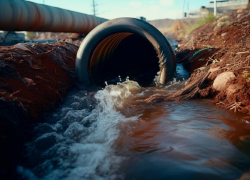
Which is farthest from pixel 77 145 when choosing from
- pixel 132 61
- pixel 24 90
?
pixel 132 61

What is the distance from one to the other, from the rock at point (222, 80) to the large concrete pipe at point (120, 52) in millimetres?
1373

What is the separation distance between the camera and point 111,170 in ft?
7.54

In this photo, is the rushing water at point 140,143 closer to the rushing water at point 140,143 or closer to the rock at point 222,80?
the rushing water at point 140,143

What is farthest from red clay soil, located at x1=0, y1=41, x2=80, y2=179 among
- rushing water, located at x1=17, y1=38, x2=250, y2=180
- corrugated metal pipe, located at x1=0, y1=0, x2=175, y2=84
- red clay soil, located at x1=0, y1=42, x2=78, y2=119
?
corrugated metal pipe, located at x1=0, y1=0, x2=175, y2=84

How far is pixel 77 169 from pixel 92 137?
725 mm

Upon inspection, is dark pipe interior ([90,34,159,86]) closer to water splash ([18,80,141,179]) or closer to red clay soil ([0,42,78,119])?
red clay soil ([0,42,78,119])

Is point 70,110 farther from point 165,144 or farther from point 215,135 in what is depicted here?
point 215,135

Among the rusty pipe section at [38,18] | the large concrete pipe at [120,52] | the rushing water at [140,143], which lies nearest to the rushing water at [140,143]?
the rushing water at [140,143]

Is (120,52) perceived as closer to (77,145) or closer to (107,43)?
(107,43)

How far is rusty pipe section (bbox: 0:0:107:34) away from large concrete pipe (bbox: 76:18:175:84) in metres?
3.85

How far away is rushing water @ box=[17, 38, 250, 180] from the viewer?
2.25m

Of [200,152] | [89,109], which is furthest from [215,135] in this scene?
[89,109]

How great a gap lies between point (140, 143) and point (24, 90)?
210 cm

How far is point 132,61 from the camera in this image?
8.92 meters
